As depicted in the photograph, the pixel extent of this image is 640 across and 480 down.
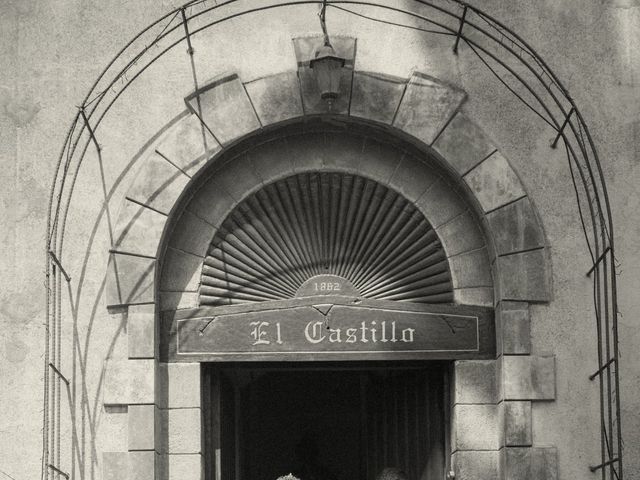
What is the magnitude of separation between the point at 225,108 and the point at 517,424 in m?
3.71

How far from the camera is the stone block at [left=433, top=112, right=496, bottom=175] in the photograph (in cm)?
1179

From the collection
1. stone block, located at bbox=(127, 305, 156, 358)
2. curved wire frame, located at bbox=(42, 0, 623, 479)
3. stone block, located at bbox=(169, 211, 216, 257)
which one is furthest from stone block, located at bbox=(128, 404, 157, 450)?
stone block, located at bbox=(169, 211, 216, 257)

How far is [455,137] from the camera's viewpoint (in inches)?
466

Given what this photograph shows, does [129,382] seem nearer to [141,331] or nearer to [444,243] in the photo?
Answer: [141,331]

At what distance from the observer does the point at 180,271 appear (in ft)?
39.5

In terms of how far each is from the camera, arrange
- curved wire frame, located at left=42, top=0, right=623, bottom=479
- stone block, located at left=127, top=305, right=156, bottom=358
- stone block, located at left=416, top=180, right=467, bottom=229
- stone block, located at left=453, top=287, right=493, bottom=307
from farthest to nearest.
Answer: stone block, located at left=416, top=180, right=467, bottom=229, stone block, located at left=453, top=287, right=493, bottom=307, stone block, located at left=127, top=305, right=156, bottom=358, curved wire frame, located at left=42, top=0, right=623, bottom=479

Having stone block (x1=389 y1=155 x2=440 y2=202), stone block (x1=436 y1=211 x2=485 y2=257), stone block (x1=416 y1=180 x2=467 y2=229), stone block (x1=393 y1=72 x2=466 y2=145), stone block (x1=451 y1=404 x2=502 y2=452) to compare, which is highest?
stone block (x1=393 y1=72 x2=466 y2=145)

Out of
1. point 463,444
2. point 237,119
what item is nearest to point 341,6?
point 237,119

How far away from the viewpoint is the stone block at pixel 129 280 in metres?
11.6

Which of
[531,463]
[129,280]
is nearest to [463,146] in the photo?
[531,463]

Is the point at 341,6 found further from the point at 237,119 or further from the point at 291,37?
the point at 237,119

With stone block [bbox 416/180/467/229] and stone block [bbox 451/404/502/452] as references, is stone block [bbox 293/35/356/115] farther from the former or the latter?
stone block [bbox 451/404/502/452]

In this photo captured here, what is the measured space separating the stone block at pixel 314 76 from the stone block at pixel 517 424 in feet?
9.62

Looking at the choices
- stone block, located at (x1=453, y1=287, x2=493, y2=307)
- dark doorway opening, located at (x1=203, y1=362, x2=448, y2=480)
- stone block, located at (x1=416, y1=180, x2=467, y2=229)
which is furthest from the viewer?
dark doorway opening, located at (x1=203, y1=362, x2=448, y2=480)
